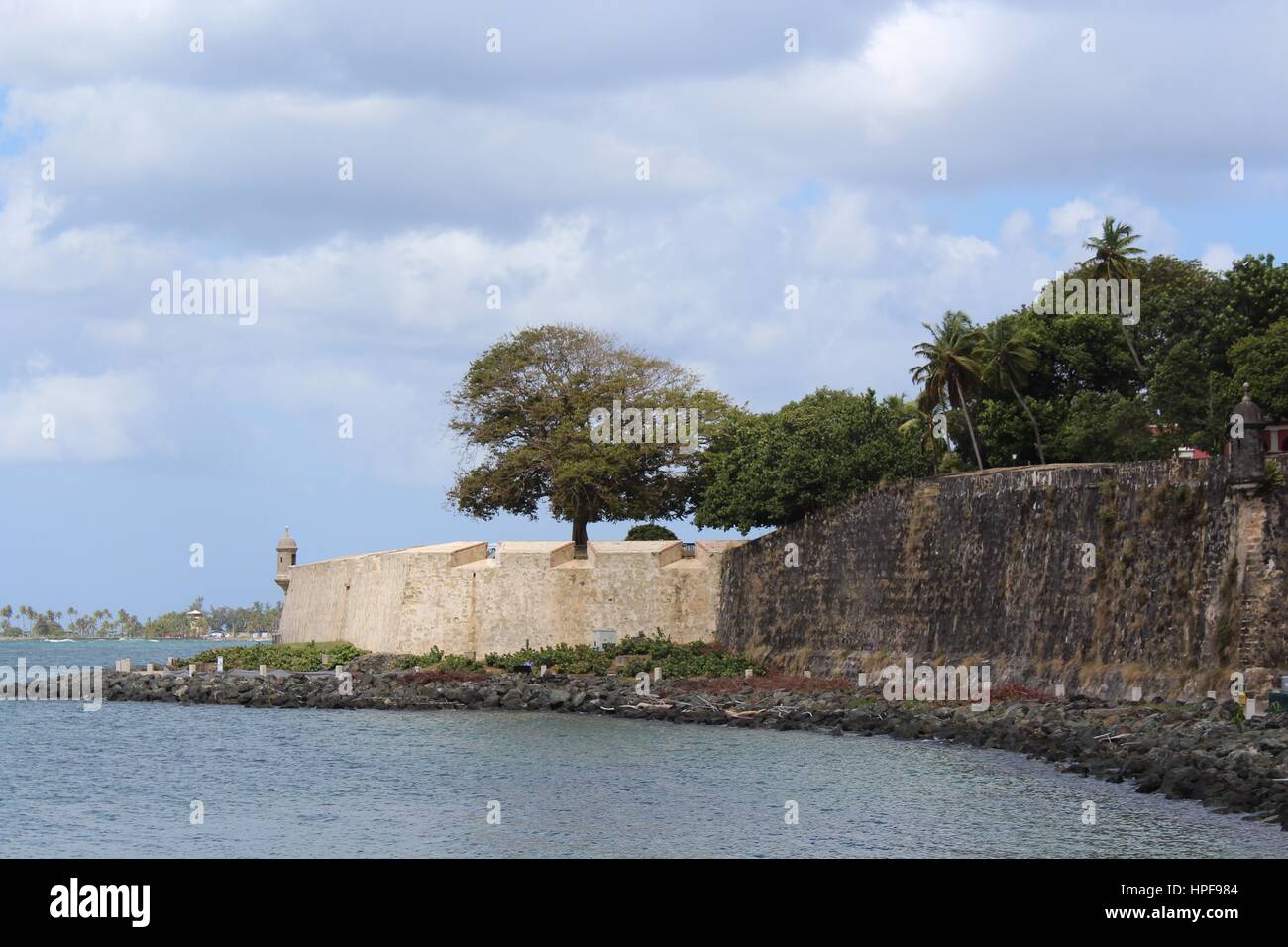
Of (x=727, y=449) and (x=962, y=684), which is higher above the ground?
(x=727, y=449)

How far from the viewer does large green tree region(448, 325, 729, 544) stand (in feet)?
195

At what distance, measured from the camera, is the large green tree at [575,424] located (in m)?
59.4

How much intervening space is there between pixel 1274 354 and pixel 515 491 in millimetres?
29360

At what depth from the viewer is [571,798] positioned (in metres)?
30.2

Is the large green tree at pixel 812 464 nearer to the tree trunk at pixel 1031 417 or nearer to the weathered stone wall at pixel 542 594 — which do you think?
the weathered stone wall at pixel 542 594

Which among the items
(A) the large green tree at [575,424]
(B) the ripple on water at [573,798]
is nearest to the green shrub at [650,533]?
(A) the large green tree at [575,424]

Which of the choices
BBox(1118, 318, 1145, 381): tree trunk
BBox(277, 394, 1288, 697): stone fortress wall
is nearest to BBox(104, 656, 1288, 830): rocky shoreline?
BBox(277, 394, 1288, 697): stone fortress wall

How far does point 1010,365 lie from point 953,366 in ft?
8.01

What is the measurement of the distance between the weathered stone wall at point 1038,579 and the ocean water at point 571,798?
5.04m

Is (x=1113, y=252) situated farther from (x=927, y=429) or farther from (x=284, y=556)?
(x=284, y=556)
